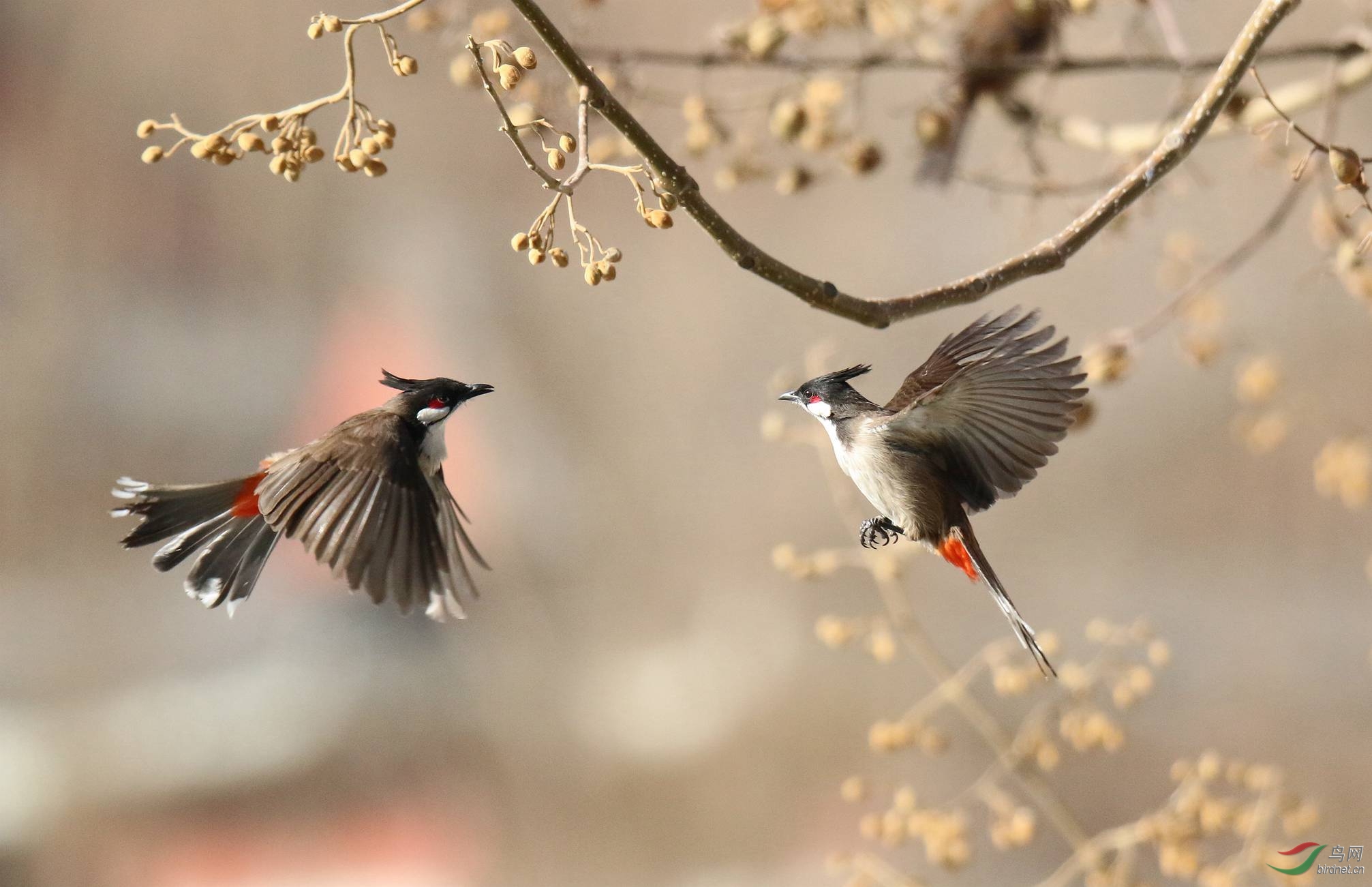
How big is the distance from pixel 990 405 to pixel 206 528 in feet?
1.84

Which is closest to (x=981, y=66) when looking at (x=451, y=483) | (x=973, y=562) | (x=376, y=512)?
(x=973, y=562)

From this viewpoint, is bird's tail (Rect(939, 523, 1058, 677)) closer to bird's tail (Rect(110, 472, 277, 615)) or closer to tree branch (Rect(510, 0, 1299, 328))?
tree branch (Rect(510, 0, 1299, 328))

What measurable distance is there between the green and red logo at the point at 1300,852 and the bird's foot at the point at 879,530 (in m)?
0.56

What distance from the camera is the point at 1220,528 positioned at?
2.91 meters

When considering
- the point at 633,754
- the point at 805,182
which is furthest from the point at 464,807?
the point at 805,182

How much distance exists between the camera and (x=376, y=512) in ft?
2.43

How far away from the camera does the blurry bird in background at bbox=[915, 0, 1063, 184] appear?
1278 mm

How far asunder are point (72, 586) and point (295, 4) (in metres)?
1.85

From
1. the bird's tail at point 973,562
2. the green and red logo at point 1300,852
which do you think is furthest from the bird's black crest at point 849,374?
the green and red logo at point 1300,852

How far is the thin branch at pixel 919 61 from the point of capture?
3.61 ft

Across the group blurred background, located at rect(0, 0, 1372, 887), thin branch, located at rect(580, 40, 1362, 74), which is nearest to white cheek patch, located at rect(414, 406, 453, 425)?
thin branch, located at rect(580, 40, 1362, 74)

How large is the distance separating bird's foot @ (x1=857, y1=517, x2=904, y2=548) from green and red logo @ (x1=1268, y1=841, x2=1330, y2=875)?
561 millimetres

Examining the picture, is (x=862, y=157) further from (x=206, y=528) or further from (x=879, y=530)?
(x=206, y=528)

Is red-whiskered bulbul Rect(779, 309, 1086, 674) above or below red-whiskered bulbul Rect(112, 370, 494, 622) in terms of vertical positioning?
below
